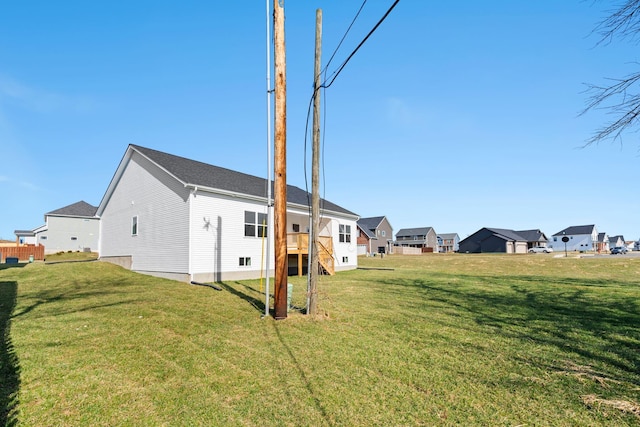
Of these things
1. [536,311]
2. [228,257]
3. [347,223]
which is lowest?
[536,311]

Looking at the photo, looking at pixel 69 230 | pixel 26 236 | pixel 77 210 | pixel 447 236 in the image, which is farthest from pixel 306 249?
pixel 447 236

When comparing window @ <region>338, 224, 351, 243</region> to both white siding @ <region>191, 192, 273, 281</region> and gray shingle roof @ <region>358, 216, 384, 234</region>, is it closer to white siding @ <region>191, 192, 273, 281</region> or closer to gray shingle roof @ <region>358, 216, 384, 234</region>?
white siding @ <region>191, 192, 273, 281</region>

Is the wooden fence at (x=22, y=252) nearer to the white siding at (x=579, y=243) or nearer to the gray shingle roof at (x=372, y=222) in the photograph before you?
the gray shingle roof at (x=372, y=222)

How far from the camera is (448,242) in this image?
96375 mm

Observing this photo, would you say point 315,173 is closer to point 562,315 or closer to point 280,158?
point 280,158

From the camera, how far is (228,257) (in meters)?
16.5

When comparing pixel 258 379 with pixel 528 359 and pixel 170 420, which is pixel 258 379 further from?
pixel 528 359

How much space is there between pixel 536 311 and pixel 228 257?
41.1ft

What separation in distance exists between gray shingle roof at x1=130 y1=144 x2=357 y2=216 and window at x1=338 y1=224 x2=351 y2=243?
3.79 m

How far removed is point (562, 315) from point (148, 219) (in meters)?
17.3

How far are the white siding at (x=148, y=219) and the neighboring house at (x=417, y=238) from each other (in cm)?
7059

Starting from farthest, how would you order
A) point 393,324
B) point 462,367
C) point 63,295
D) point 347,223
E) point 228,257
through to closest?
point 347,223
point 228,257
point 63,295
point 393,324
point 462,367

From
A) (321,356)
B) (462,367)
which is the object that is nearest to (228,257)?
(321,356)

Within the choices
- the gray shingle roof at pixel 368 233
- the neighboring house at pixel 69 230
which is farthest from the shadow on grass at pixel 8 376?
the gray shingle roof at pixel 368 233
